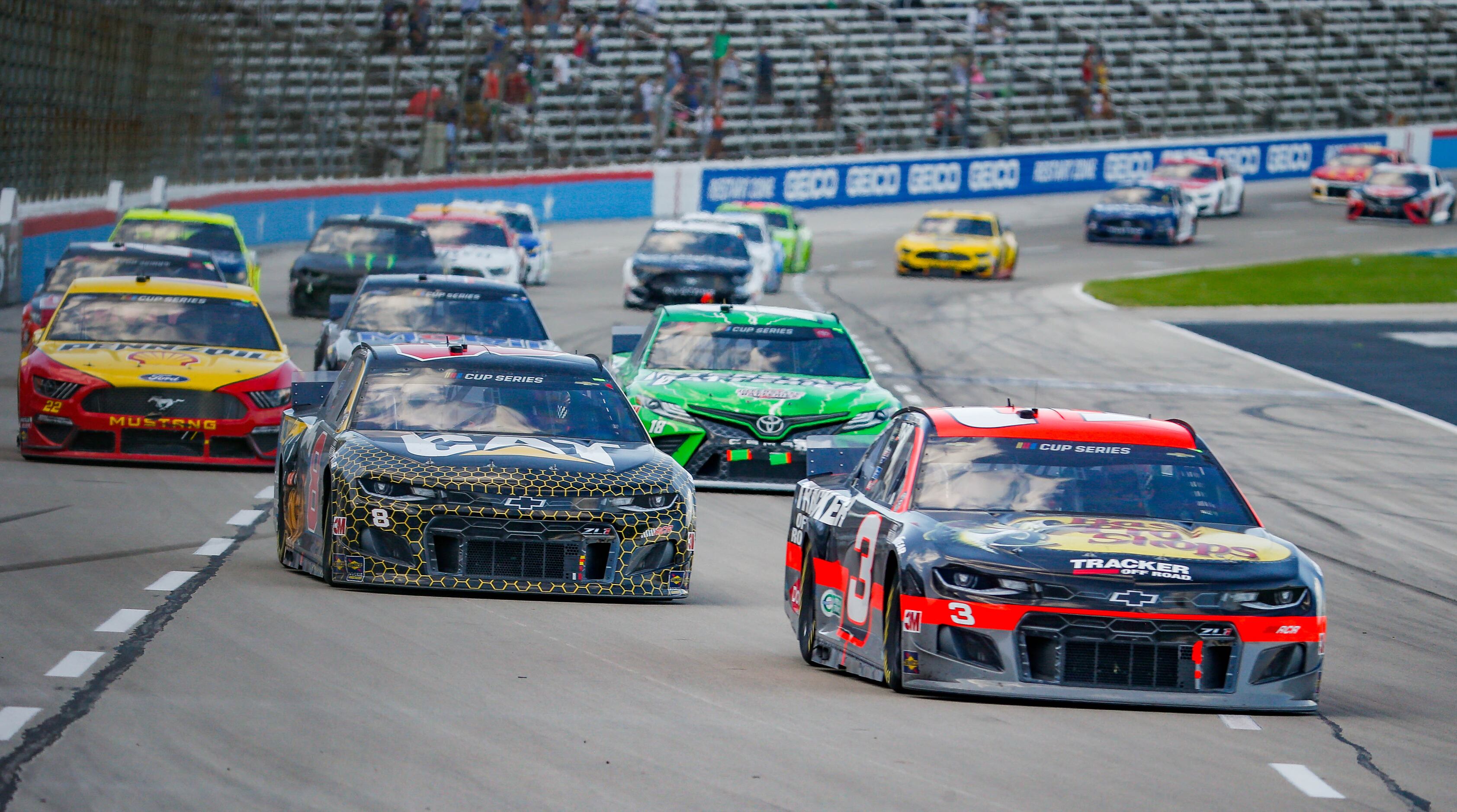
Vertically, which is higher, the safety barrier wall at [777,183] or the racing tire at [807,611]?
the safety barrier wall at [777,183]

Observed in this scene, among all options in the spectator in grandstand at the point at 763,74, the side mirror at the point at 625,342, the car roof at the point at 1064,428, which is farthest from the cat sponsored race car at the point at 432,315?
the spectator in grandstand at the point at 763,74

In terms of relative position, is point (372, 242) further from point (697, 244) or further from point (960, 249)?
point (960, 249)

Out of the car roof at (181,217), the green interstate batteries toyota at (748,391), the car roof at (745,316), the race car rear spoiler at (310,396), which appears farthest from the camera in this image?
the car roof at (181,217)

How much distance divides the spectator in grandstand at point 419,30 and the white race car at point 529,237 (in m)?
9.08

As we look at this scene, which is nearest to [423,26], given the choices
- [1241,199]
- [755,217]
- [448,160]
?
[448,160]

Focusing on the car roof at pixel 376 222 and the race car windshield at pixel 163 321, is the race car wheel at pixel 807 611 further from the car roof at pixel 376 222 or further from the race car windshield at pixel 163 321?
the car roof at pixel 376 222

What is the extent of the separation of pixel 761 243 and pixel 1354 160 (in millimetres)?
29819

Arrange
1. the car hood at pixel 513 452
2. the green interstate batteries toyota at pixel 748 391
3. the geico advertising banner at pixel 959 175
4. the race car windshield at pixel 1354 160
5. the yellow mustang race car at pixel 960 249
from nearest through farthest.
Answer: the car hood at pixel 513 452
the green interstate batteries toyota at pixel 748 391
the yellow mustang race car at pixel 960 249
the geico advertising banner at pixel 959 175
the race car windshield at pixel 1354 160

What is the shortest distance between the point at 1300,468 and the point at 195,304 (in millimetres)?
9160

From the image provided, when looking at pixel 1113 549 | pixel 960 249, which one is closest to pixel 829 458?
pixel 1113 549

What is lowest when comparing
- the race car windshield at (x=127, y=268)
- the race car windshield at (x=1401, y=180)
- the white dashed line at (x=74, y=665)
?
the white dashed line at (x=74, y=665)

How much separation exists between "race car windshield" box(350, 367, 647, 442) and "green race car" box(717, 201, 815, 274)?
98.2 feet

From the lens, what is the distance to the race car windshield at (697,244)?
1294 inches

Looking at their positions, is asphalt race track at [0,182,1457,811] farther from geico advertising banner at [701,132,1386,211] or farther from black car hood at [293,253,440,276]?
geico advertising banner at [701,132,1386,211]
